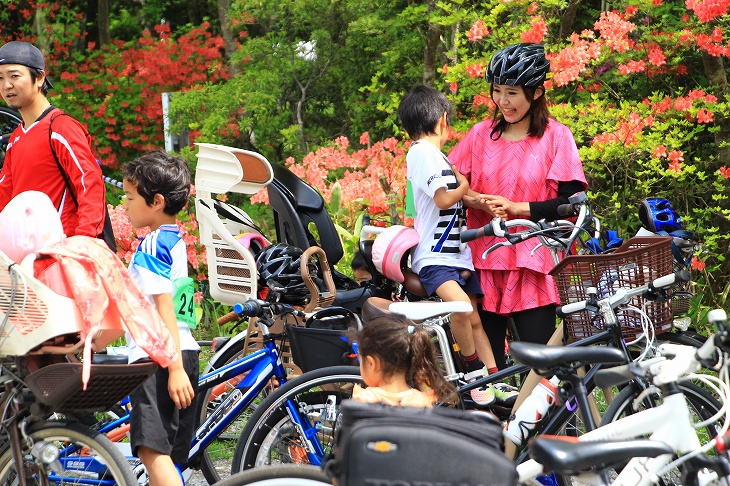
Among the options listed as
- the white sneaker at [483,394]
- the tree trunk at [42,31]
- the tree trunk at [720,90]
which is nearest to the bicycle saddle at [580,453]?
the white sneaker at [483,394]

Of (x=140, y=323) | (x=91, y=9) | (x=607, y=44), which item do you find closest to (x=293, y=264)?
(x=140, y=323)

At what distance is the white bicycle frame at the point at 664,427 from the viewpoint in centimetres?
237

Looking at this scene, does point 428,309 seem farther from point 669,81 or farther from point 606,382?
point 669,81

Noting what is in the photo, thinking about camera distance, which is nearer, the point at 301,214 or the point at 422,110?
the point at 422,110

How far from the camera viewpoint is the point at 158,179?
3.47 meters

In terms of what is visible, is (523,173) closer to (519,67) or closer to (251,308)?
(519,67)

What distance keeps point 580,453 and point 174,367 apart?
1.65m

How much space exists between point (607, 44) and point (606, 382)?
13.9ft

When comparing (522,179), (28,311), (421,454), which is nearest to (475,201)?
(522,179)

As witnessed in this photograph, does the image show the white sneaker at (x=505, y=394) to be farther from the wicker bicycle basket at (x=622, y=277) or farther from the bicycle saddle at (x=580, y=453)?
the bicycle saddle at (x=580, y=453)

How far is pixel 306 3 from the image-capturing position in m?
8.98

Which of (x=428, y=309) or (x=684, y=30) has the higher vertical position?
(x=684, y=30)

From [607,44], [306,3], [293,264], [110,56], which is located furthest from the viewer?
[110,56]

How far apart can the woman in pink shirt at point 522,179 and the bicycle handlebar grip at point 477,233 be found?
0.89 feet
